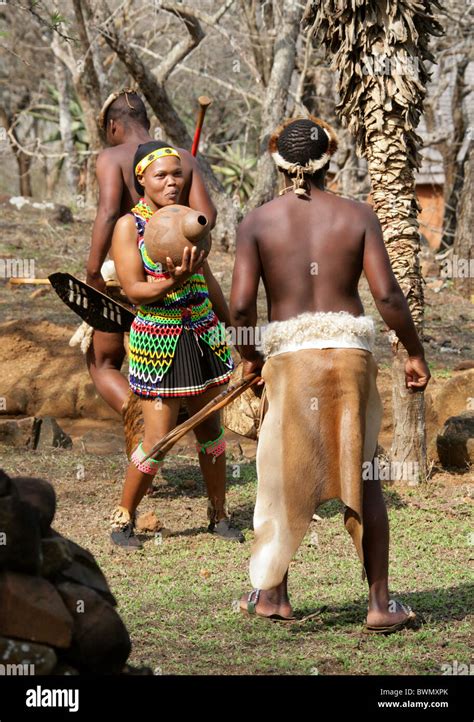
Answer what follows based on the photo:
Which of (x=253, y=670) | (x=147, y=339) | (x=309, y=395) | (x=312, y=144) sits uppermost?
(x=312, y=144)

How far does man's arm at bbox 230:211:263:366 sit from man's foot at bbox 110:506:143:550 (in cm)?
180

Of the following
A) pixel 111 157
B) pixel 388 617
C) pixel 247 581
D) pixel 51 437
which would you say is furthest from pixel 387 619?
pixel 51 437

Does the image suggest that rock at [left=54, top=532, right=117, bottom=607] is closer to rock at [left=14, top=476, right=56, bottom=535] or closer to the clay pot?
rock at [left=14, top=476, right=56, bottom=535]

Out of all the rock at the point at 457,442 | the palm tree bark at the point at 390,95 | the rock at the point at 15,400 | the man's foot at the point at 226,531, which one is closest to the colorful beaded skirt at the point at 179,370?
the man's foot at the point at 226,531

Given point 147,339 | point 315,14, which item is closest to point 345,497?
point 147,339

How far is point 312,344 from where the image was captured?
4.32 m

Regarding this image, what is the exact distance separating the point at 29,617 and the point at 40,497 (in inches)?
15.4

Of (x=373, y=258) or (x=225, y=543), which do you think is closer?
(x=373, y=258)

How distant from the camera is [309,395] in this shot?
431 cm

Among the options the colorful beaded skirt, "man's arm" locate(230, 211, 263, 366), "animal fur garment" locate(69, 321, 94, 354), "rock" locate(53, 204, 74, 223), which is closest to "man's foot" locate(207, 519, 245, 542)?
the colorful beaded skirt

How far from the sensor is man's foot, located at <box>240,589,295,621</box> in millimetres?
4645

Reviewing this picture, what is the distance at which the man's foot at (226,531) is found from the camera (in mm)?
6012

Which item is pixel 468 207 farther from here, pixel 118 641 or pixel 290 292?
pixel 118 641

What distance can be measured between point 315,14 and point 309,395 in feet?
11.1
